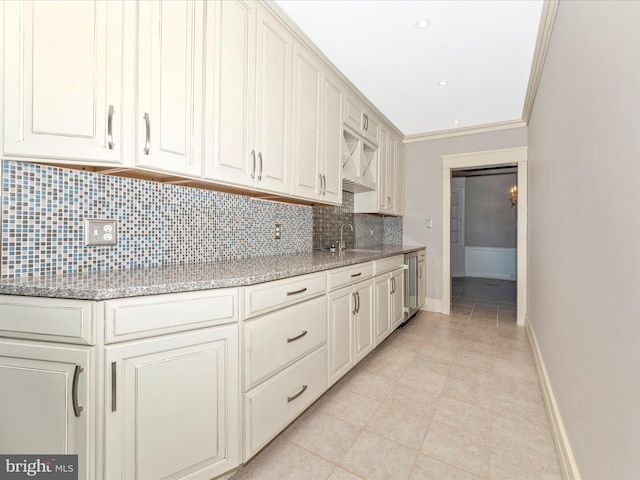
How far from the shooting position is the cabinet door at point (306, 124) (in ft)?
6.89

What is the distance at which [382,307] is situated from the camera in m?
2.76

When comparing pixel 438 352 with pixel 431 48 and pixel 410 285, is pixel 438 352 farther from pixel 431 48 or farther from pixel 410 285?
pixel 431 48

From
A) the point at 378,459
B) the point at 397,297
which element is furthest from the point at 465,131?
the point at 378,459

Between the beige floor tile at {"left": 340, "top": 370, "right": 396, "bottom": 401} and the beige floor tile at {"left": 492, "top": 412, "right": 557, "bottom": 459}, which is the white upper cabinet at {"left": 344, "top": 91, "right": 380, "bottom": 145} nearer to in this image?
the beige floor tile at {"left": 340, "top": 370, "right": 396, "bottom": 401}

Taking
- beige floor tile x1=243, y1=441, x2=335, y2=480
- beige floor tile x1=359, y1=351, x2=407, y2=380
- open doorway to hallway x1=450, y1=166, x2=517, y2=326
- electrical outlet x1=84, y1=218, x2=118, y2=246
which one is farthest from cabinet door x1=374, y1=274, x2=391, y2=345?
open doorway to hallway x1=450, y1=166, x2=517, y2=326

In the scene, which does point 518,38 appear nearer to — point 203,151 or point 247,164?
point 247,164

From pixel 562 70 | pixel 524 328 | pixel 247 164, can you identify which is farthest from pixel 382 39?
pixel 524 328

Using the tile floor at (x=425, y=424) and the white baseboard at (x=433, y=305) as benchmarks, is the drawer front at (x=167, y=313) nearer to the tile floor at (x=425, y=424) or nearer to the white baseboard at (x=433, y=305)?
the tile floor at (x=425, y=424)

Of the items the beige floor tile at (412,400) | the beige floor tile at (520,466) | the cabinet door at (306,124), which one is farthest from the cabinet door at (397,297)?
the beige floor tile at (520,466)

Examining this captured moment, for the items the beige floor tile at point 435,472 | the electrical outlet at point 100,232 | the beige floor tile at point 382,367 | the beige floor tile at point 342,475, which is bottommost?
the beige floor tile at point 435,472

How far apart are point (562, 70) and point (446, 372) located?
221 centimetres

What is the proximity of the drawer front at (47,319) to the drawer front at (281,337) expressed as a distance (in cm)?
58

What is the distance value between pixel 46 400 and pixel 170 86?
1335 mm

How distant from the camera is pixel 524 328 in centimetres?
354
